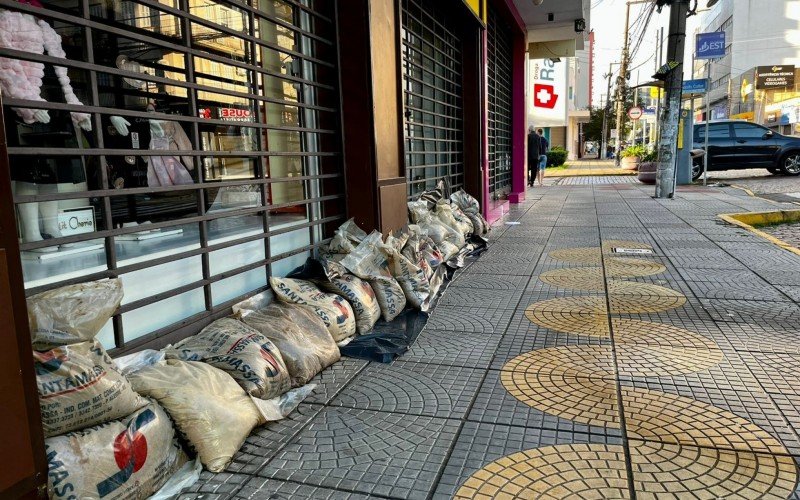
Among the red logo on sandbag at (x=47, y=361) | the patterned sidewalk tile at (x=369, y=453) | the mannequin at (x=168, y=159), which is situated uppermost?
the mannequin at (x=168, y=159)

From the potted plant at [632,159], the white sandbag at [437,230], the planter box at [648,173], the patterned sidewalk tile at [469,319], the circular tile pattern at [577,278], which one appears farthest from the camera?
the potted plant at [632,159]

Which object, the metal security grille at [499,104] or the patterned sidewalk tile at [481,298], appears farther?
the metal security grille at [499,104]

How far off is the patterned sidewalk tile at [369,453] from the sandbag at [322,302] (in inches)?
35.8

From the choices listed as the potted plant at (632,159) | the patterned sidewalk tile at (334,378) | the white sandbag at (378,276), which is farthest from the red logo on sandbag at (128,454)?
the potted plant at (632,159)

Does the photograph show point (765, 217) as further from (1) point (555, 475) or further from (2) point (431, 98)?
(1) point (555, 475)

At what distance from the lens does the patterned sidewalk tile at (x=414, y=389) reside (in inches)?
122

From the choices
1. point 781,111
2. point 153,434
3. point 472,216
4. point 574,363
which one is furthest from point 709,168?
point 781,111

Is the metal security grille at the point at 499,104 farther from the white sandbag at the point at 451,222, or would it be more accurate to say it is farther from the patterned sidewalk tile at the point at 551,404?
the patterned sidewalk tile at the point at 551,404

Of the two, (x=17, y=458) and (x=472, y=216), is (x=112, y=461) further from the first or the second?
(x=472, y=216)

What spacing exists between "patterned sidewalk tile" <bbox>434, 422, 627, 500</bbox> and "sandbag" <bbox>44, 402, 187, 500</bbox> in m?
1.14

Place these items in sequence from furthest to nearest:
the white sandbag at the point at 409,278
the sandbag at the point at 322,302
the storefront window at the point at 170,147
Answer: the white sandbag at the point at 409,278 < the sandbag at the point at 322,302 < the storefront window at the point at 170,147

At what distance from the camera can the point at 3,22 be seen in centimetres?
247

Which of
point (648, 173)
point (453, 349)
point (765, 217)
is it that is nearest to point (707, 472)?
point (453, 349)

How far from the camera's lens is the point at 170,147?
11.8 feet
